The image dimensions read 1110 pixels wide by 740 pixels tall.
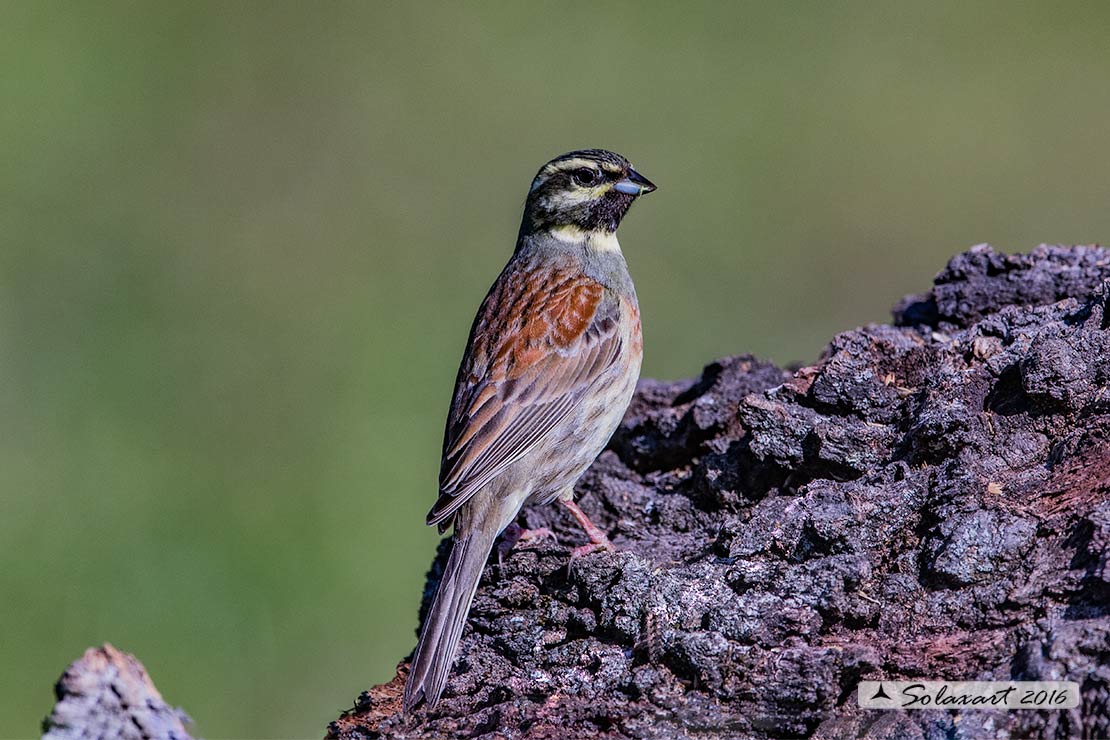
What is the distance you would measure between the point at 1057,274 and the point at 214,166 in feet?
31.7

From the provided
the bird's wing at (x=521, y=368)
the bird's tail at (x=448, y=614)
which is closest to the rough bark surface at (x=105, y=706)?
the bird's tail at (x=448, y=614)

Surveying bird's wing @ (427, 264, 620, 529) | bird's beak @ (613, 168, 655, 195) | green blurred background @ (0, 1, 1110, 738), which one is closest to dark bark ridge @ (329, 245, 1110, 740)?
bird's wing @ (427, 264, 620, 529)

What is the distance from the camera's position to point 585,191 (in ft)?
19.6

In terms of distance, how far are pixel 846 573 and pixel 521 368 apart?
205 cm

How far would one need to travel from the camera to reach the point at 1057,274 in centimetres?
514

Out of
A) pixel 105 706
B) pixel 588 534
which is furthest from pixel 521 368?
pixel 105 706

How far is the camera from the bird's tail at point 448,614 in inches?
153

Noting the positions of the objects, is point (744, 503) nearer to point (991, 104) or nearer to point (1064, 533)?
point (1064, 533)

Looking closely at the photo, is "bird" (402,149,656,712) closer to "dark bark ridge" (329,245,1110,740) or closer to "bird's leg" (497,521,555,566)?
"bird's leg" (497,521,555,566)

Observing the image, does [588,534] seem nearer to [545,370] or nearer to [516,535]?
[516,535]

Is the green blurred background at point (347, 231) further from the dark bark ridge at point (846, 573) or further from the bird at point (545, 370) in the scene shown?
the dark bark ridge at point (846, 573)

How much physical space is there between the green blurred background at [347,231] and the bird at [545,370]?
2.89 meters

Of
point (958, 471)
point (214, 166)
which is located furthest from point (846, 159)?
point (958, 471)

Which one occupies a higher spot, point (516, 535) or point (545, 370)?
point (545, 370)
